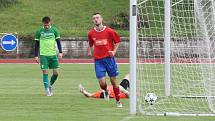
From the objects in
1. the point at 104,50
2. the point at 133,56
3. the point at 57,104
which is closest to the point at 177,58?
the point at 104,50

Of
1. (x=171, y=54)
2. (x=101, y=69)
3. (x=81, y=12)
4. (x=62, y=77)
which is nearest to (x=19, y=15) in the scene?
(x=81, y=12)

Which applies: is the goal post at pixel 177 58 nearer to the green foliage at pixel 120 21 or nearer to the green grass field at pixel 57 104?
the green grass field at pixel 57 104

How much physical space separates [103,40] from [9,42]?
86.9 feet

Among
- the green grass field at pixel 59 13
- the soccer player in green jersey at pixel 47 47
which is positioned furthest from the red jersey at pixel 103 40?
the green grass field at pixel 59 13

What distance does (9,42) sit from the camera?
43094 mm

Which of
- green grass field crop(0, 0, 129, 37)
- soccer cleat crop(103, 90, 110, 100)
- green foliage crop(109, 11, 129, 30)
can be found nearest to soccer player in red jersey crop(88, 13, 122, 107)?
soccer cleat crop(103, 90, 110, 100)

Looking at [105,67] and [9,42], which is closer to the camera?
[105,67]

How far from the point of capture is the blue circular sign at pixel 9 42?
43050 mm

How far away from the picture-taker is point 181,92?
20.3 metres

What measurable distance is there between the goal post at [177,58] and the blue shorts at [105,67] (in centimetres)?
65

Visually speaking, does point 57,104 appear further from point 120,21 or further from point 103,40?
point 120,21

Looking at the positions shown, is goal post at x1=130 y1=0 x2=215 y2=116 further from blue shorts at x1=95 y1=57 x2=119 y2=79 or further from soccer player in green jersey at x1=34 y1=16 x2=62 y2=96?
soccer player in green jersey at x1=34 y1=16 x2=62 y2=96

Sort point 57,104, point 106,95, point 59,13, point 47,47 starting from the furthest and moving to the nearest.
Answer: point 59,13 < point 47,47 < point 106,95 < point 57,104

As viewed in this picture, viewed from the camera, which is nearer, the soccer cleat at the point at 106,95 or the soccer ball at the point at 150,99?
the soccer ball at the point at 150,99
